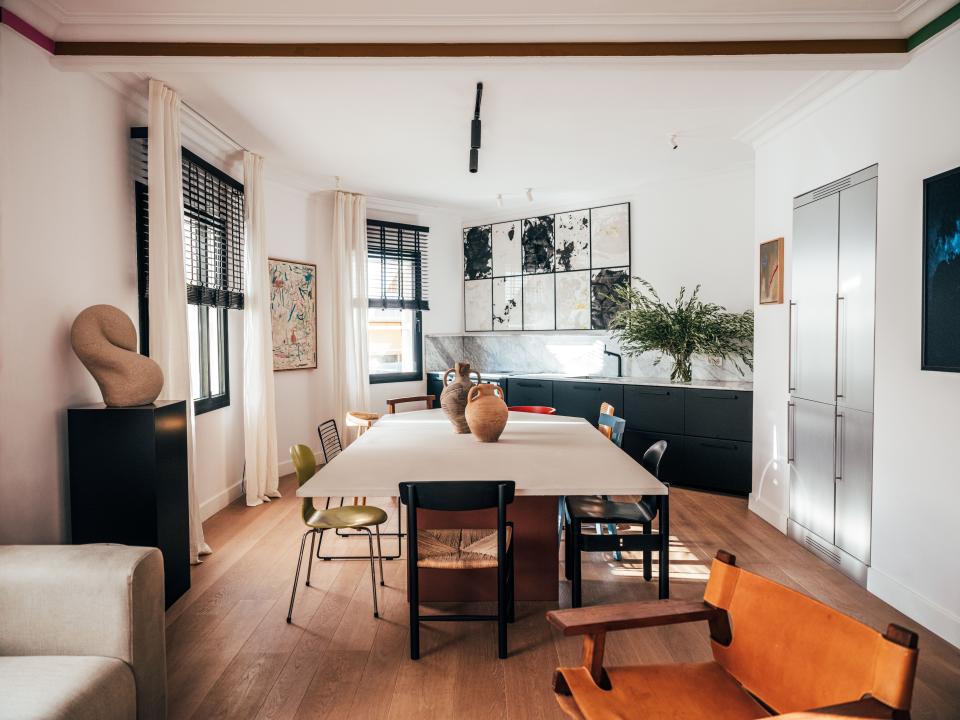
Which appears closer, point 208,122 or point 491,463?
point 491,463

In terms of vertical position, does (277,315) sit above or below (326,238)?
below

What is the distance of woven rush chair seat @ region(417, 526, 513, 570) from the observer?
2.59m

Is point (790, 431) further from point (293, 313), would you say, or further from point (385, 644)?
point (293, 313)

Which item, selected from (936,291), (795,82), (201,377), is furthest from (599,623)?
(201,377)

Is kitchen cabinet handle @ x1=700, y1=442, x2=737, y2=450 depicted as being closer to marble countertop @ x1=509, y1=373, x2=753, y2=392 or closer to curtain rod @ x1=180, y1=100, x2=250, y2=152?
marble countertop @ x1=509, y1=373, x2=753, y2=392

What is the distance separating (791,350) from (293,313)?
14.2 feet

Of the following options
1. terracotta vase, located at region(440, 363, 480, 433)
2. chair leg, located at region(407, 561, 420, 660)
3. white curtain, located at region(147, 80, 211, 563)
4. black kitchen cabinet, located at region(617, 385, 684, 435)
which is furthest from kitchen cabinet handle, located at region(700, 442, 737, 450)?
white curtain, located at region(147, 80, 211, 563)

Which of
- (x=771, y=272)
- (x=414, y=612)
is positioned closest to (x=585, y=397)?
(x=771, y=272)

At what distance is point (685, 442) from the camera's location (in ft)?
18.2

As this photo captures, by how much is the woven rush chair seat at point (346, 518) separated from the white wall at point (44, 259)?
1.17 meters

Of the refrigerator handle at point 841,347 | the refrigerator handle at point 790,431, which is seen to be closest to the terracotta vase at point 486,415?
the refrigerator handle at point 841,347

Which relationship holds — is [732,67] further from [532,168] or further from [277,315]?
[277,315]

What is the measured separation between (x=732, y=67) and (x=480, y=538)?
249 centimetres

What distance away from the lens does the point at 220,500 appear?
4930mm
